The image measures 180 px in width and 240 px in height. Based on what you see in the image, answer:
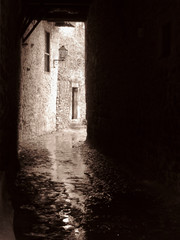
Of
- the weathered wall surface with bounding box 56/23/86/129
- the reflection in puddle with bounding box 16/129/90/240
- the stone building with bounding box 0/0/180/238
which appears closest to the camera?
the reflection in puddle with bounding box 16/129/90/240

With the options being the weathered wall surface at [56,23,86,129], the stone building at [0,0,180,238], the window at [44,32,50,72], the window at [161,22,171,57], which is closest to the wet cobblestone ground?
the stone building at [0,0,180,238]

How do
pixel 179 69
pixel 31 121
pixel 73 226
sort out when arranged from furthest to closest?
pixel 31 121 < pixel 179 69 < pixel 73 226

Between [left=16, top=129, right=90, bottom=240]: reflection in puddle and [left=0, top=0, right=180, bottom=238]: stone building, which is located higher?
[left=0, top=0, right=180, bottom=238]: stone building

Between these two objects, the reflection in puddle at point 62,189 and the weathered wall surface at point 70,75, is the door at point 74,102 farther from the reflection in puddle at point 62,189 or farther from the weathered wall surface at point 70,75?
the reflection in puddle at point 62,189

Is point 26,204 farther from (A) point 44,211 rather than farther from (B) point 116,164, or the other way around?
(B) point 116,164

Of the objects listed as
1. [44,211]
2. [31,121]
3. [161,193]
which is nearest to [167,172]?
[161,193]

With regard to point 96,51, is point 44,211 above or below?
below

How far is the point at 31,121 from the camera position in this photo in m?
12.5

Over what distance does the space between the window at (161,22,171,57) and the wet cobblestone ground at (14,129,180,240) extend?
2.14 metres

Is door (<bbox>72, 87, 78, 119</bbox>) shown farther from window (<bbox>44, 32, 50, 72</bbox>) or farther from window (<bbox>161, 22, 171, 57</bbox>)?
window (<bbox>161, 22, 171, 57</bbox>)

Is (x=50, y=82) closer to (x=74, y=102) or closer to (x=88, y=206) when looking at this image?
(x=74, y=102)

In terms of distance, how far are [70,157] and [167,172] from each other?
389cm

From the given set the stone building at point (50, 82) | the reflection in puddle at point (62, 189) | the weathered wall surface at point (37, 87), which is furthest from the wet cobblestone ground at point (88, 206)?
the weathered wall surface at point (37, 87)

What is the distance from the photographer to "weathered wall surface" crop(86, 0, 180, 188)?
534 centimetres
